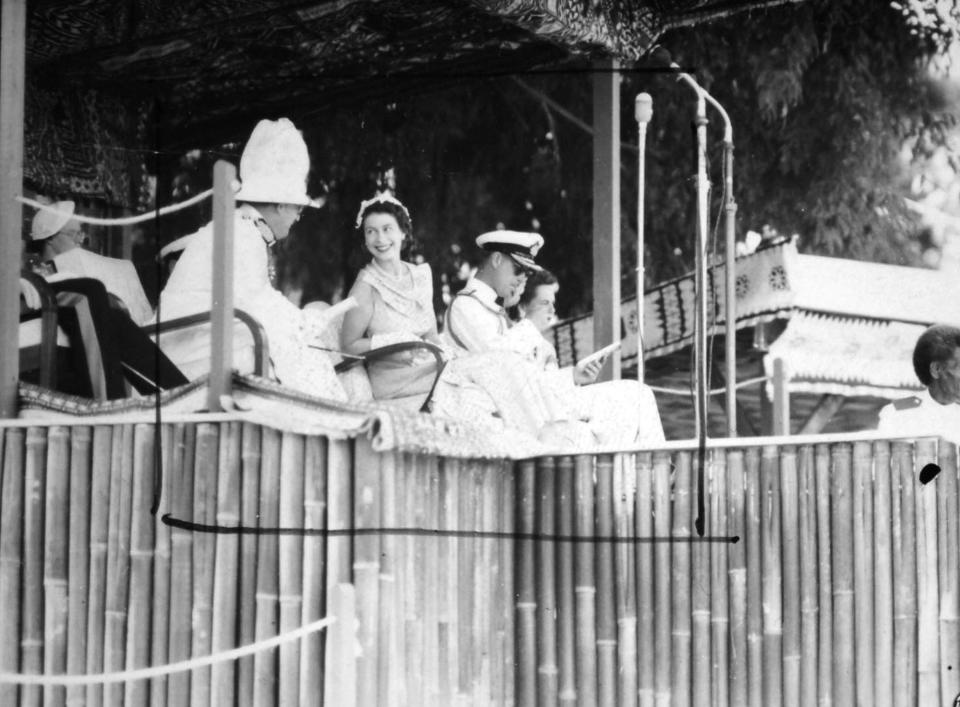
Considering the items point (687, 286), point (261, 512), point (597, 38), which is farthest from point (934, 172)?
point (261, 512)

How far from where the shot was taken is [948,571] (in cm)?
581

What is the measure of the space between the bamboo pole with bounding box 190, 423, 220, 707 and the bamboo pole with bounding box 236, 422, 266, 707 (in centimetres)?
10

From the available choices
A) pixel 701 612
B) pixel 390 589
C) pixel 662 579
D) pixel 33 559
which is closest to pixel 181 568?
pixel 33 559

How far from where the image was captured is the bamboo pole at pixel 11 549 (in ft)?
18.1

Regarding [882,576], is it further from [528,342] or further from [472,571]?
[528,342]

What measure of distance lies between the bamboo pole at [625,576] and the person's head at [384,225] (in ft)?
6.01

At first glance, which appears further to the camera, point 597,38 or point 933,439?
point 597,38

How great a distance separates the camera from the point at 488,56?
337 inches

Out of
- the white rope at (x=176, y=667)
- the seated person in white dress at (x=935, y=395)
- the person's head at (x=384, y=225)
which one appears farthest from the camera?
the person's head at (x=384, y=225)

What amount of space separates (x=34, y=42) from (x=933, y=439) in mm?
4894

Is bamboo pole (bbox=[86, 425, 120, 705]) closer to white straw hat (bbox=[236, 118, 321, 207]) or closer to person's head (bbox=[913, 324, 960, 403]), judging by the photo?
white straw hat (bbox=[236, 118, 321, 207])

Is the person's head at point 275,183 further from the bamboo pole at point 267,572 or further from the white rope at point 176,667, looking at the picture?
the white rope at point 176,667

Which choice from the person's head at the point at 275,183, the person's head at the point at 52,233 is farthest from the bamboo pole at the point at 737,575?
the person's head at the point at 52,233

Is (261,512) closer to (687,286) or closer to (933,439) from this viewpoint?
(933,439)
